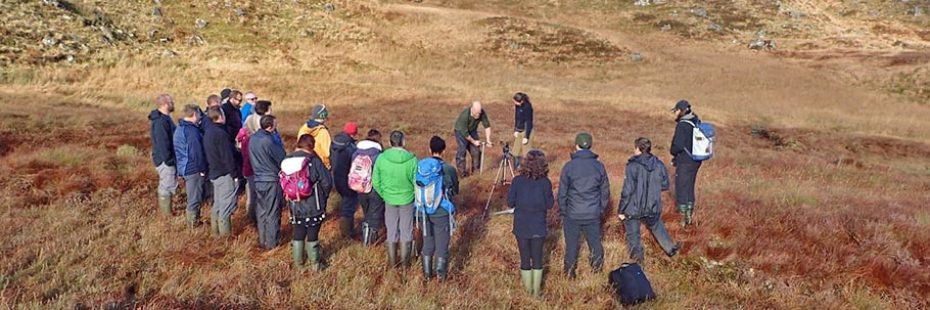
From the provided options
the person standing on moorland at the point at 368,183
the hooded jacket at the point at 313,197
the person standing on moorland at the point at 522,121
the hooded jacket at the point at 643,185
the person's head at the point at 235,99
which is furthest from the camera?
the person standing on moorland at the point at 522,121

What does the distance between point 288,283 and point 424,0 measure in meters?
66.0

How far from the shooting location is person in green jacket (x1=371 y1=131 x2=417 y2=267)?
7.31m

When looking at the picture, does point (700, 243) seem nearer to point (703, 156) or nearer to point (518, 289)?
point (703, 156)

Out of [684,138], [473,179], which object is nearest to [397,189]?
[684,138]

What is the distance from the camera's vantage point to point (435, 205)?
23.8 ft

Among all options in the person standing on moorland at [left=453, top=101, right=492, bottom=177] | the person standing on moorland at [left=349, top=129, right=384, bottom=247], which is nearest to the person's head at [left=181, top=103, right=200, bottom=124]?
the person standing on moorland at [left=349, top=129, right=384, bottom=247]

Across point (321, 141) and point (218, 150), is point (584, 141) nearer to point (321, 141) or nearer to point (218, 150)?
point (321, 141)

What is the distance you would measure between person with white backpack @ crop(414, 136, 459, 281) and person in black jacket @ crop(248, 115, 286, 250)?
2.02 meters

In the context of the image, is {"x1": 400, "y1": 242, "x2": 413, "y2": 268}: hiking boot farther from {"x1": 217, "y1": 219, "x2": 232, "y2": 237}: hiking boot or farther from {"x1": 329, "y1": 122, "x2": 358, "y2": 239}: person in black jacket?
{"x1": 217, "y1": 219, "x2": 232, "y2": 237}: hiking boot

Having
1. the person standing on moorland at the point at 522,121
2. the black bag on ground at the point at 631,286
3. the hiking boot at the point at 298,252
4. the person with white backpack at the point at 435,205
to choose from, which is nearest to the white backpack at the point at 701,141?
the black bag on ground at the point at 631,286

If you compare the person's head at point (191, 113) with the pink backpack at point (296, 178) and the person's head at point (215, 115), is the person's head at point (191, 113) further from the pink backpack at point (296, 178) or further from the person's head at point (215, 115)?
the pink backpack at point (296, 178)

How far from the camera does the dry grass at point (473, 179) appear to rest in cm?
675

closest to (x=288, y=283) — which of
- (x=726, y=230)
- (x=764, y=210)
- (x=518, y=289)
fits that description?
(x=518, y=289)

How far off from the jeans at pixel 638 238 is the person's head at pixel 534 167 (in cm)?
202
